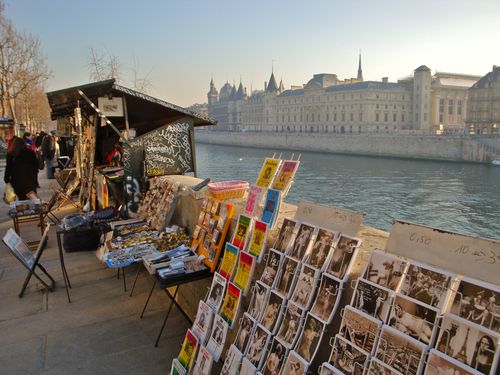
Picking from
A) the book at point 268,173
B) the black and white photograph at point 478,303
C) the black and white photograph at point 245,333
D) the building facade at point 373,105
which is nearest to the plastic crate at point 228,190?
the book at point 268,173

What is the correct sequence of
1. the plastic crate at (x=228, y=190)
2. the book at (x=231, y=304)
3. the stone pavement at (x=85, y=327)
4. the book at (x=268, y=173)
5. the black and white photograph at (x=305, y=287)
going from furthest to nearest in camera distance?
the plastic crate at (x=228, y=190)
the book at (x=268, y=173)
the stone pavement at (x=85, y=327)
the book at (x=231, y=304)
the black and white photograph at (x=305, y=287)

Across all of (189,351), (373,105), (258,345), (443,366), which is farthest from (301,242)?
(373,105)

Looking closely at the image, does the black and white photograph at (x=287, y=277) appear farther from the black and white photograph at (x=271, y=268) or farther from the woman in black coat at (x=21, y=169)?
the woman in black coat at (x=21, y=169)

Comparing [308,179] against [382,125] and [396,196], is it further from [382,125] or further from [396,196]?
[382,125]

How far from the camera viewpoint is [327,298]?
1918mm

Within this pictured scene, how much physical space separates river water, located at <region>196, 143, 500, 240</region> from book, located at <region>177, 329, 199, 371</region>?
1317 centimetres

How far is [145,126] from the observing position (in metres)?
7.84

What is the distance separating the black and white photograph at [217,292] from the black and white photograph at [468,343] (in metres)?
1.39

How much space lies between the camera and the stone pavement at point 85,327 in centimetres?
277

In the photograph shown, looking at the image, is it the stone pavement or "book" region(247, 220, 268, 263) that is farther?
the stone pavement

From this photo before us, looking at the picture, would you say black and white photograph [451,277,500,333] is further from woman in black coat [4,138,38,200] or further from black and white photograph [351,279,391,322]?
woman in black coat [4,138,38,200]

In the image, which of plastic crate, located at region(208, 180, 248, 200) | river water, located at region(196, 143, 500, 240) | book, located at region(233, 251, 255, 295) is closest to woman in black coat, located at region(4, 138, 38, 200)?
plastic crate, located at region(208, 180, 248, 200)

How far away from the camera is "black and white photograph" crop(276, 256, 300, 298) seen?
2.12 m

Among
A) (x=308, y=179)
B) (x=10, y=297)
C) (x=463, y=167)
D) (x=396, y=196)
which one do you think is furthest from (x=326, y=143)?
(x=10, y=297)
